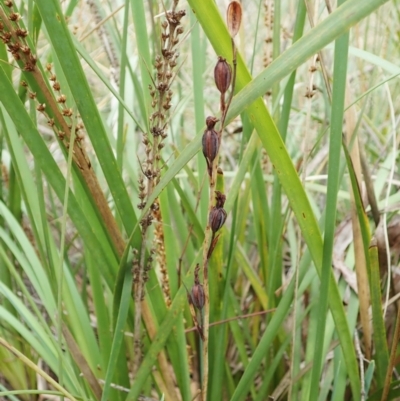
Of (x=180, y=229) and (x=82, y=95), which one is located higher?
(x=82, y=95)

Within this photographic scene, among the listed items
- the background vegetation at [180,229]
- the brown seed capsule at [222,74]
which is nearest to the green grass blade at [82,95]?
the background vegetation at [180,229]

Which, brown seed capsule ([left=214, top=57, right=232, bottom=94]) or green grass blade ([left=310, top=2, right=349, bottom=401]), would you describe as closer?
brown seed capsule ([left=214, top=57, right=232, bottom=94])

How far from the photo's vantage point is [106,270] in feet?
1.58

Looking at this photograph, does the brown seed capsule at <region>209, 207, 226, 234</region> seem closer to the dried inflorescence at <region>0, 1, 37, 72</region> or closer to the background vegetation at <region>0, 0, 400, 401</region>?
the background vegetation at <region>0, 0, 400, 401</region>

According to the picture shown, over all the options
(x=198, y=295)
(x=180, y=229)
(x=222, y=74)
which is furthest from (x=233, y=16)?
(x=180, y=229)

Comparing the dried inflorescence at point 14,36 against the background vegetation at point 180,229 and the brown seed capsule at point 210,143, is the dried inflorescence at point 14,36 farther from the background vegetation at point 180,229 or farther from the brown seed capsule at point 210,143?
the brown seed capsule at point 210,143

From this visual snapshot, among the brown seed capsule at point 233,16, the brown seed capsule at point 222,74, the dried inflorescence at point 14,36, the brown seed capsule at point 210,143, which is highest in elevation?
the dried inflorescence at point 14,36

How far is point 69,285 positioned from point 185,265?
0.19m

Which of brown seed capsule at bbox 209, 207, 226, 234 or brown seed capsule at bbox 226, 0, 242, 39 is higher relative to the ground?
brown seed capsule at bbox 226, 0, 242, 39

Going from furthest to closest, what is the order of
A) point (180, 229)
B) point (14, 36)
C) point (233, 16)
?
1. point (180, 229)
2. point (14, 36)
3. point (233, 16)

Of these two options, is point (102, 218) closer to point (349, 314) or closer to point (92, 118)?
point (92, 118)

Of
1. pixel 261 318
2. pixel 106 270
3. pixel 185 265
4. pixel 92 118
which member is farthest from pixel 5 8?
pixel 261 318

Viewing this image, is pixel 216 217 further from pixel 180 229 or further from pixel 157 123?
pixel 180 229

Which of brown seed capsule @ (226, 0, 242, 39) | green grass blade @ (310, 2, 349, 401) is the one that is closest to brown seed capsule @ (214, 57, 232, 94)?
brown seed capsule @ (226, 0, 242, 39)
